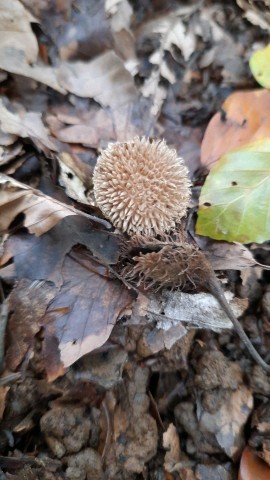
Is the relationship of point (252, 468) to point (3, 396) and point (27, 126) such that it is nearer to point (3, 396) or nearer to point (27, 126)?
point (3, 396)

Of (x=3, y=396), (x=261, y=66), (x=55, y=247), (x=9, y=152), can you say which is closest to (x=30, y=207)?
(x=55, y=247)

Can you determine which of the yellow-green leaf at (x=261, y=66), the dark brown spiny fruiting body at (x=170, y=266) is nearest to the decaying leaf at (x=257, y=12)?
the yellow-green leaf at (x=261, y=66)

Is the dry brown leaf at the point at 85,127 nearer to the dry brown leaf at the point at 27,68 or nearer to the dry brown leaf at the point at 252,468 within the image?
the dry brown leaf at the point at 27,68

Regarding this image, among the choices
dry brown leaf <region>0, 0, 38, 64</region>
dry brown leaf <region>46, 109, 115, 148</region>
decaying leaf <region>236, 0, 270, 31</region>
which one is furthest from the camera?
decaying leaf <region>236, 0, 270, 31</region>

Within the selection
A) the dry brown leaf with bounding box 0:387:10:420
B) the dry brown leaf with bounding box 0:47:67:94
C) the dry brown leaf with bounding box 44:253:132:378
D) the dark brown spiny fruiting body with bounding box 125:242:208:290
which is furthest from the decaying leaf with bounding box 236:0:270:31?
the dry brown leaf with bounding box 0:387:10:420

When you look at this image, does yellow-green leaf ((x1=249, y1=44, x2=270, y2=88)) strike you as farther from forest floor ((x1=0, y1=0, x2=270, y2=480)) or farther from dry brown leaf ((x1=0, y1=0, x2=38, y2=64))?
dry brown leaf ((x1=0, y1=0, x2=38, y2=64))

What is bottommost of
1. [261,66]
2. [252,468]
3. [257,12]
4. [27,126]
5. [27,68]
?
[252,468]

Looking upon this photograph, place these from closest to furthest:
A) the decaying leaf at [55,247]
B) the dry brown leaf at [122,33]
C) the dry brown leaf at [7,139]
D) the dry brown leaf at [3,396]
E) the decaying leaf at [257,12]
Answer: the dry brown leaf at [3,396] < the decaying leaf at [55,247] < the dry brown leaf at [7,139] < the dry brown leaf at [122,33] < the decaying leaf at [257,12]
